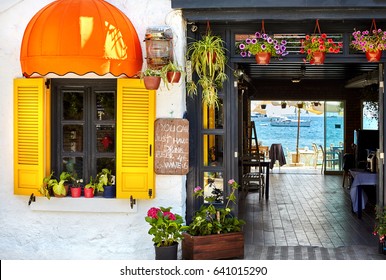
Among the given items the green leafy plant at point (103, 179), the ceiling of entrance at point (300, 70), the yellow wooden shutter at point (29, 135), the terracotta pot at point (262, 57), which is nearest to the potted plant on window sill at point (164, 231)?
the green leafy plant at point (103, 179)

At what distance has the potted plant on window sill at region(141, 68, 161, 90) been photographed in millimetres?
6633

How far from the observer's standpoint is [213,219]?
7191 millimetres

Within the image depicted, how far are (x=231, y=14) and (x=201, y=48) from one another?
52cm

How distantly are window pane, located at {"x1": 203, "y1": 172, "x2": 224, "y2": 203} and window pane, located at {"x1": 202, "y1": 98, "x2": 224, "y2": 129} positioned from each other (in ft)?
1.94

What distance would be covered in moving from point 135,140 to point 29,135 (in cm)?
128

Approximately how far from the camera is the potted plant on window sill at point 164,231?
654cm

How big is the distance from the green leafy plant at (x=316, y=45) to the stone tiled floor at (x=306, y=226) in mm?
2518

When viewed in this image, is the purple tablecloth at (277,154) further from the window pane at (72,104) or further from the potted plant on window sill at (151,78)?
the potted plant on window sill at (151,78)

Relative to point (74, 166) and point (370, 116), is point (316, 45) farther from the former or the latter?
point (370, 116)

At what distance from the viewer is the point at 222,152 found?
24.4 ft

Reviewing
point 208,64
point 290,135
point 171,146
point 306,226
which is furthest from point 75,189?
point 290,135

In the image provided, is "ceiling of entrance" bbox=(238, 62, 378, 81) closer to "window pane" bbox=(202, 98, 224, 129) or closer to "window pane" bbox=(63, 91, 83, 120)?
"window pane" bbox=(202, 98, 224, 129)
